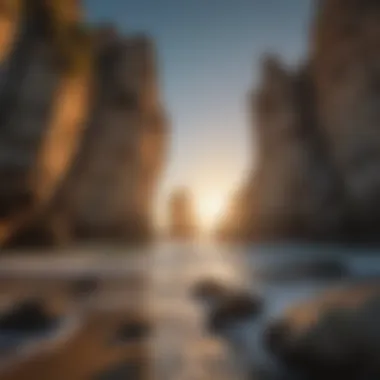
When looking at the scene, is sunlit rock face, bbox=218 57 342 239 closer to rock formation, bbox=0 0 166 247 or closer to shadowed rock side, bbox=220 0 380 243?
shadowed rock side, bbox=220 0 380 243

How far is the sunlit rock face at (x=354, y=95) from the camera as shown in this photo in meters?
11.0

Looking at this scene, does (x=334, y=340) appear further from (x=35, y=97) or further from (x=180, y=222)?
(x=180, y=222)

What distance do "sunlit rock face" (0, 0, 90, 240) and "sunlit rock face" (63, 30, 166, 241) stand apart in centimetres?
1037

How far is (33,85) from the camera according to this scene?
315cm

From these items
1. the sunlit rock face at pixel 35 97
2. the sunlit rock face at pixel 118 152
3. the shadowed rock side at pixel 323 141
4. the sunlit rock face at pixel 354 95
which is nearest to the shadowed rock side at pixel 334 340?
the sunlit rock face at pixel 35 97

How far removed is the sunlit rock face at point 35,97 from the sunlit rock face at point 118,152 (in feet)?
34.0

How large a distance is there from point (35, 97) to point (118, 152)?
1316 cm

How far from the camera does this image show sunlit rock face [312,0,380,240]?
35.9 ft

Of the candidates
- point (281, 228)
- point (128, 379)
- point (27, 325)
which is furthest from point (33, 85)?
point (281, 228)

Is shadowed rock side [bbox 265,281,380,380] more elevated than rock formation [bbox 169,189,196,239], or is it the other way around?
rock formation [bbox 169,189,196,239]

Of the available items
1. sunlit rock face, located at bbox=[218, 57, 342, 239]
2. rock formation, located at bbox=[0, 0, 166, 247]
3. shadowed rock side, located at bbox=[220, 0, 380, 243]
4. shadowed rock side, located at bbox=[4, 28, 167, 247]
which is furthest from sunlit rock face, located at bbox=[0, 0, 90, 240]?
sunlit rock face, located at bbox=[218, 57, 342, 239]

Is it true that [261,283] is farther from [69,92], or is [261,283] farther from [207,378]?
[69,92]

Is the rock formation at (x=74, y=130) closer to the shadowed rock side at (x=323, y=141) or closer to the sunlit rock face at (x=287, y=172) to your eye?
the sunlit rock face at (x=287, y=172)

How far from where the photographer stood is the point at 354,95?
1165 centimetres
